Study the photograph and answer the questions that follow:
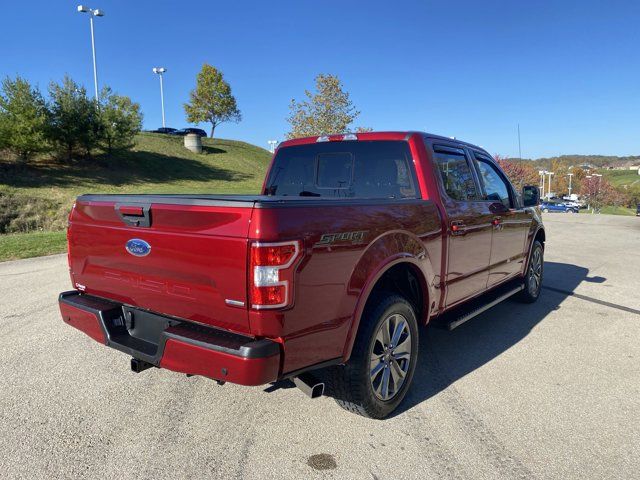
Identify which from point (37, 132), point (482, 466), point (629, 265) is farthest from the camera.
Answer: point (37, 132)

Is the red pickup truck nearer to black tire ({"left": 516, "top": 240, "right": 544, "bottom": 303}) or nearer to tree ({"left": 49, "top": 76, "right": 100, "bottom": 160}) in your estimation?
black tire ({"left": 516, "top": 240, "right": 544, "bottom": 303})

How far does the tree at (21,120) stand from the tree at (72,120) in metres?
1.15

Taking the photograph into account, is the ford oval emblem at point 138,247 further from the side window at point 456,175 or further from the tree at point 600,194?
the tree at point 600,194

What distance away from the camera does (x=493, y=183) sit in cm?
485

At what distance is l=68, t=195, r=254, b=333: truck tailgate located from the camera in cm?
232

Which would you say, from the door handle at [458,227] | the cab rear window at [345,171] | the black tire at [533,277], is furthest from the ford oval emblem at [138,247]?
the black tire at [533,277]

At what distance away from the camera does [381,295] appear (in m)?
3.02

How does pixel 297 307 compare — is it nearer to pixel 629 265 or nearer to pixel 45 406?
pixel 45 406

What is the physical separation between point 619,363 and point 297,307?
3337 millimetres

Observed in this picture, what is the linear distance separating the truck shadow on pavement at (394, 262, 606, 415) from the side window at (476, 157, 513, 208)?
1331 mm

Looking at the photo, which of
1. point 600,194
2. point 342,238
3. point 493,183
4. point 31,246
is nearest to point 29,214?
point 31,246

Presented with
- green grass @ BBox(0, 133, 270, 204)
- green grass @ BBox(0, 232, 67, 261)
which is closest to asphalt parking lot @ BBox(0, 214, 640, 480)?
green grass @ BBox(0, 232, 67, 261)

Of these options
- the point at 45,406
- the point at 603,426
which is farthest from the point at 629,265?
the point at 45,406

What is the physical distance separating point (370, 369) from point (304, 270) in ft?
3.02
